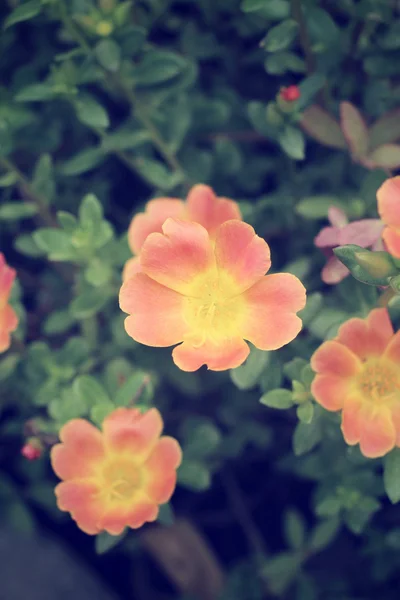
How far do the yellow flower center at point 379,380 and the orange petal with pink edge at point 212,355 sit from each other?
1.03 feet

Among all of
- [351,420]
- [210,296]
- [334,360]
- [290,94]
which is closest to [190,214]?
[210,296]

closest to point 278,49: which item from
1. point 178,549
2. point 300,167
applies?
point 300,167

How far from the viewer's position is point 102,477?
1.44 m

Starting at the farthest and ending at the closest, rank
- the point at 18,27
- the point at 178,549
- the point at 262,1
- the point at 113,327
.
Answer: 1. the point at 178,549
2. the point at 18,27
3. the point at 113,327
4. the point at 262,1

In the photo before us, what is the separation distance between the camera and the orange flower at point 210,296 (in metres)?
1.18

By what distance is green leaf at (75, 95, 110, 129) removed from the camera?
166 centimetres

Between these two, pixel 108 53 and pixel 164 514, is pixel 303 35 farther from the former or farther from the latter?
pixel 164 514

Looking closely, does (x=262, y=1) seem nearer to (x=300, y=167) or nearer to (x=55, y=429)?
(x=300, y=167)

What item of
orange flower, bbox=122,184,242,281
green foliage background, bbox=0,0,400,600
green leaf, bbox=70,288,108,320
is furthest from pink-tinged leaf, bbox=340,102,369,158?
green leaf, bbox=70,288,108,320

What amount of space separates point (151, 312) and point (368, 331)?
436 mm

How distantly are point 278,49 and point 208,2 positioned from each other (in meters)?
0.38

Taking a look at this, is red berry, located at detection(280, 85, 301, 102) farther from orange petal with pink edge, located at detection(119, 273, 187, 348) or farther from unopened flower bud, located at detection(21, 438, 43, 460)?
unopened flower bud, located at detection(21, 438, 43, 460)

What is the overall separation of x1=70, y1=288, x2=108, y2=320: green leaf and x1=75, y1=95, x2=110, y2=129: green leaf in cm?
43

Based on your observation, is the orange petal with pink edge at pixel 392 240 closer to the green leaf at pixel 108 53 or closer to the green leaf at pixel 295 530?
the green leaf at pixel 108 53
